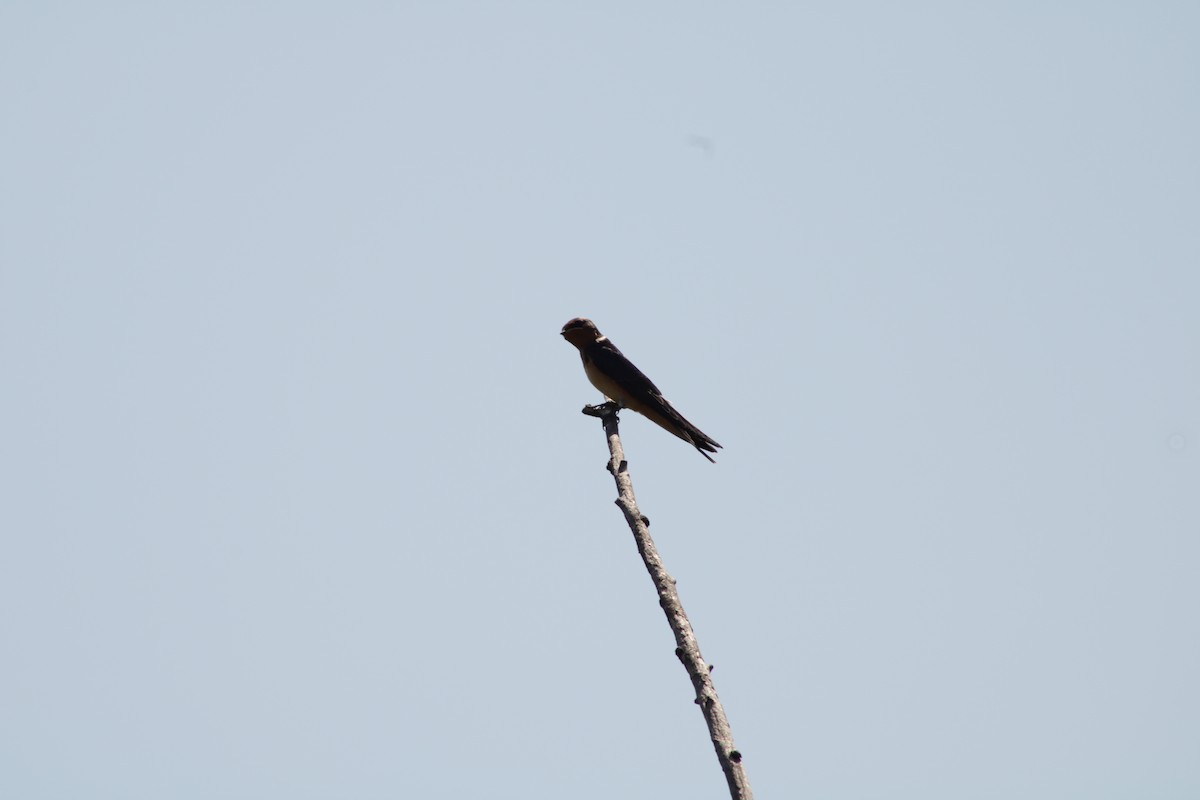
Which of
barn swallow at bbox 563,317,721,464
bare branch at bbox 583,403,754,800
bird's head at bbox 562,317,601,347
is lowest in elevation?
bare branch at bbox 583,403,754,800

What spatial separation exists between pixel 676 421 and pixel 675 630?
18.0ft

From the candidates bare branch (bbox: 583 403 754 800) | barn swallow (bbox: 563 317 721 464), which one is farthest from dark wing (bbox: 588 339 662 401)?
bare branch (bbox: 583 403 754 800)

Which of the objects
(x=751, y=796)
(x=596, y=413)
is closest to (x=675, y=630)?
(x=751, y=796)

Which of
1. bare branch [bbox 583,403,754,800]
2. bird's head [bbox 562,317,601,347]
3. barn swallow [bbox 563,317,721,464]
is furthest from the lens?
bird's head [bbox 562,317,601,347]

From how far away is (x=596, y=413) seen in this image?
10922 millimetres

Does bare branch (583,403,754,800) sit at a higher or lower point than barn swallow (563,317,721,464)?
lower

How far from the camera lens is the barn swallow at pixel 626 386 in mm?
12484

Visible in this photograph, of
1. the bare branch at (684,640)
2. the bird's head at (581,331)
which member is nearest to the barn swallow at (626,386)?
the bird's head at (581,331)

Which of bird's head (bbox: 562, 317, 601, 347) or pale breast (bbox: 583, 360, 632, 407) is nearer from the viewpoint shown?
pale breast (bbox: 583, 360, 632, 407)

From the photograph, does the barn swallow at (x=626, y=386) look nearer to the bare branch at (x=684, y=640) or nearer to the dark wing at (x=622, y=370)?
the dark wing at (x=622, y=370)

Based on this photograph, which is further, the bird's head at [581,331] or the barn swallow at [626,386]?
the bird's head at [581,331]

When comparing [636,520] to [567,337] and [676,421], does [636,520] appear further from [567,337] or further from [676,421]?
[567,337]

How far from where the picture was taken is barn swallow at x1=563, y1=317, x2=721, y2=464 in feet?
41.0

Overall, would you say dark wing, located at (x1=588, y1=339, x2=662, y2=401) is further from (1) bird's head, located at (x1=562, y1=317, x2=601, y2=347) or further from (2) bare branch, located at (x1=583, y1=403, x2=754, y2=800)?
(2) bare branch, located at (x1=583, y1=403, x2=754, y2=800)
